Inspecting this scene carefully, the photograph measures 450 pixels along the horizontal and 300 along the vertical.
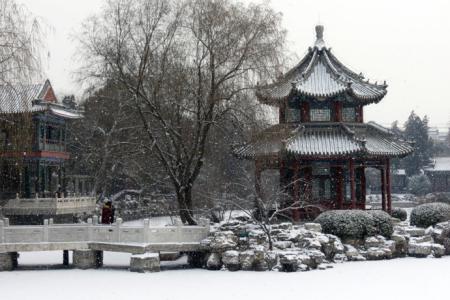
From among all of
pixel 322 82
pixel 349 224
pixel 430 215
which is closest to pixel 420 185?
pixel 430 215

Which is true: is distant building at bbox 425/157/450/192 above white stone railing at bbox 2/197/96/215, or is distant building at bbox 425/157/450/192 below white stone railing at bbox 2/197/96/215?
above

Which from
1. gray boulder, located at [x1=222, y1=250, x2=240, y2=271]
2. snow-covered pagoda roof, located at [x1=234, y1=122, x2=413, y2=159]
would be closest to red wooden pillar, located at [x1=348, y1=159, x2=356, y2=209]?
snow-covered pagoda roof, located at [x1=234, y1=122, x2=413, y2=159]

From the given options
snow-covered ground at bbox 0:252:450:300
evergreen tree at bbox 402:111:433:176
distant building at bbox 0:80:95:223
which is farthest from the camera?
evergreen tree at bbox 402:111:433:176

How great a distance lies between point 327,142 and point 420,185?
3917 cm

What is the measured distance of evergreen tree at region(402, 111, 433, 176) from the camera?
2638 inches

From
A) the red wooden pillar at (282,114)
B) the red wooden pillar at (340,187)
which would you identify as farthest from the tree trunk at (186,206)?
the red wooden pillar at (340,187)

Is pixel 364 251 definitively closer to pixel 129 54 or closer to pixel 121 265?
pixel 121 265

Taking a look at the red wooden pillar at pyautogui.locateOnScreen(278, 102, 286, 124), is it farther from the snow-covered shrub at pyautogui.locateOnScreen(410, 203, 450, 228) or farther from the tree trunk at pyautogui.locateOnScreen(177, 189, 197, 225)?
the snow-covered shrub at pyautogui.locateOnScreen(410, 203, 450, 228)

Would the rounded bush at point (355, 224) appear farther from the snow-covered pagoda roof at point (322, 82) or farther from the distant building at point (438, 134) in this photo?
the distant building at point (438, 134)

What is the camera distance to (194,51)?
2108 centimetres

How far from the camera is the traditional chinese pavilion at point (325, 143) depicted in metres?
23.0

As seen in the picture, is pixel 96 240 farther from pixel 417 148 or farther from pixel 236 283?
pixel 417 148

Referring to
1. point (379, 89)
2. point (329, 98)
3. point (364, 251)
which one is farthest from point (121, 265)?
point (379, 89)

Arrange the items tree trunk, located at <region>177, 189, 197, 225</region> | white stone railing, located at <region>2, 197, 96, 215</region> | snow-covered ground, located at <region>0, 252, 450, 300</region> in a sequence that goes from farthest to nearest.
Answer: white stone railing, located at <region>2, 197, 96, 215</region> < tree trunk, located at <region>177, 189, 197, 225</region> < snow-covered ground, located at <region>0, 252, 450, 300</region>
